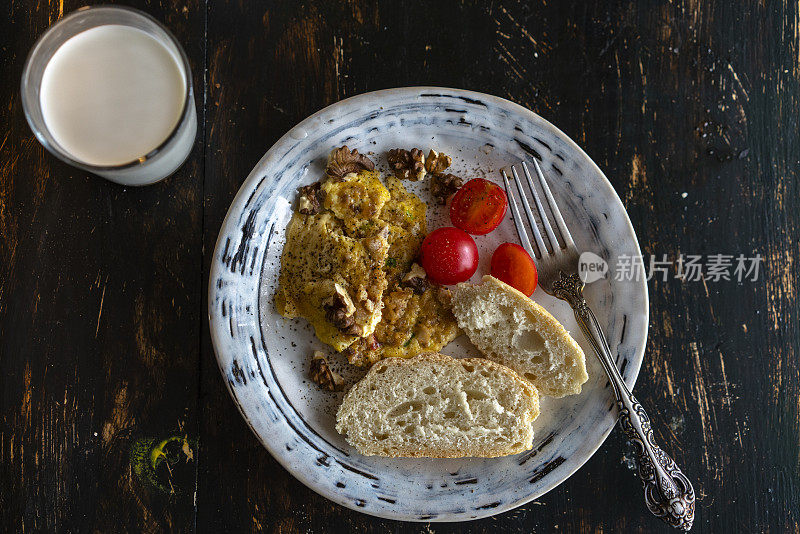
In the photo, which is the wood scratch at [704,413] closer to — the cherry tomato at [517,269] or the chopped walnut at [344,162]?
the cherry tomato at [517,269]

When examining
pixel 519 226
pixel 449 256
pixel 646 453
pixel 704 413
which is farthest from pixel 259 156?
pixel 704 413

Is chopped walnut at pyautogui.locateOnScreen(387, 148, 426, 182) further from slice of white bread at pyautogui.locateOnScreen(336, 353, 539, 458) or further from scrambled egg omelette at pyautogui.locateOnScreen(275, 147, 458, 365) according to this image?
slice of white bread at pyautogui.locateOnScreen(336, 353, 539, 458)

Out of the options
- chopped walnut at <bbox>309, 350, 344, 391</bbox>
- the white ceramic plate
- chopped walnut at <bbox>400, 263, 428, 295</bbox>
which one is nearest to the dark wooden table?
the white ceramic plate

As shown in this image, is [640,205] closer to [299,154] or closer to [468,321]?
[468,321]

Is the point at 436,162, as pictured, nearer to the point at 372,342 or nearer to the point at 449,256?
the point at 449,256

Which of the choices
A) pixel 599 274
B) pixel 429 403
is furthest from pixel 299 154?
pixel 599 274

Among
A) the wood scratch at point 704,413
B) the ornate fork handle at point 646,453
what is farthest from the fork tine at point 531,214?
the wood scratch at point 704,413
